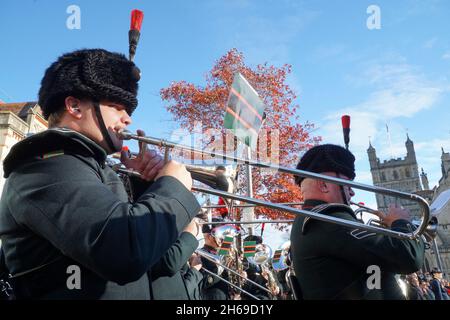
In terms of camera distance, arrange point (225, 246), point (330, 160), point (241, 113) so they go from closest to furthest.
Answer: point (330, 160) → point (241, 113) → point (225, 246)

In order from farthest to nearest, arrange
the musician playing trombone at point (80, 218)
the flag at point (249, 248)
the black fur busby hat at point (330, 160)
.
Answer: the flag at point (249, 248) → the black fur busby hat at point (330, 160) → the musician playing trombone at point (80, 218)

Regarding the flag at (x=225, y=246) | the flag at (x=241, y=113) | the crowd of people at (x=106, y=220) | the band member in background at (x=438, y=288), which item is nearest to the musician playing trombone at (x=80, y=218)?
the crowd of people at (x=106, y=220)

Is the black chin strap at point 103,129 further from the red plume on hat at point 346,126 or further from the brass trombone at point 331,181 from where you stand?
the red plume on hat at point 346,126

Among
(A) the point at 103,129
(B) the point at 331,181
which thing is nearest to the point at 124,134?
(A) the point at 103,129

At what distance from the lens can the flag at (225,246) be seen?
711 centimetres

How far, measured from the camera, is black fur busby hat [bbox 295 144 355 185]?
10.6 ft

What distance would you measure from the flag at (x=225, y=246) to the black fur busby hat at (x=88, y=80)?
18.3 feet

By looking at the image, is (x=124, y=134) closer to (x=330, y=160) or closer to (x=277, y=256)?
(x=330, y=160)

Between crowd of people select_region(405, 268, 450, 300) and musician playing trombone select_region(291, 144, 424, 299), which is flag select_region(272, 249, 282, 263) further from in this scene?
musician playing trombone select_region(291, 144, 424, 299)

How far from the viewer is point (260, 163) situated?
1959 mm

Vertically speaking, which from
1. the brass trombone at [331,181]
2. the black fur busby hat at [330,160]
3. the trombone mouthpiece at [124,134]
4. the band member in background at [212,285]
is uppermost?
the black fur busby hat at [330,160]

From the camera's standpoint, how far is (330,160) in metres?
3.24

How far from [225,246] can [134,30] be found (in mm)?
5660

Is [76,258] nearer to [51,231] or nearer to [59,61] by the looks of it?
[51,231]
